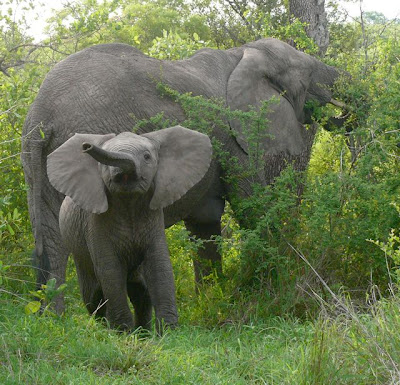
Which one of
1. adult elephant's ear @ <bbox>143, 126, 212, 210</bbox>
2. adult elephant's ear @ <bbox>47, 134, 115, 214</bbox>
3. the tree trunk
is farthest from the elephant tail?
the tree trunk

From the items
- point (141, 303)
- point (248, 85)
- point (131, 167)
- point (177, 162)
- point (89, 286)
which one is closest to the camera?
point (131, 167)

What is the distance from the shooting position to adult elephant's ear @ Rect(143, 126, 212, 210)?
5.14m

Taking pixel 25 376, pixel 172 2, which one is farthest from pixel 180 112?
pixel 172 2

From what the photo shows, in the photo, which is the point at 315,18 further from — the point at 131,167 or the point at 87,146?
the point at 87,146

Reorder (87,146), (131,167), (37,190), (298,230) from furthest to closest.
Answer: (298,230) → (37,190) → (131,167) → (87,146)

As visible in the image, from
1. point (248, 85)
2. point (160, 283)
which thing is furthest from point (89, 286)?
point (248, 85)

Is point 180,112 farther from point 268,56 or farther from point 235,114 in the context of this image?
point 268,56

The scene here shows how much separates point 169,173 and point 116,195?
0.39m

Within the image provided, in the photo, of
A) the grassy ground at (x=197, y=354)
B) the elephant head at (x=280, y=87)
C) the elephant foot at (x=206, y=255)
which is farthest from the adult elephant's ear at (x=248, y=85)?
the grassy ground at (x=197, y=354)

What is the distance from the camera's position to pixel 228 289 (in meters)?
6.64

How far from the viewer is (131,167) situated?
4.68 meters

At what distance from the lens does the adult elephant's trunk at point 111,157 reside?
4.36m

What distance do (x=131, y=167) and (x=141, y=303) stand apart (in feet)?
4.34

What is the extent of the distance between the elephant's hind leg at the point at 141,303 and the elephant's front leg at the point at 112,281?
1.45ft
